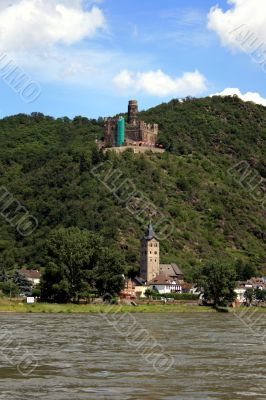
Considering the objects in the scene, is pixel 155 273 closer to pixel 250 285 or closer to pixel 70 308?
pixel 250 285

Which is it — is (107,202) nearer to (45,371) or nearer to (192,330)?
(192,330)

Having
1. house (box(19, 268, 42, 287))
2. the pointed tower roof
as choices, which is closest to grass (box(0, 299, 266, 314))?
house (box(19, 268, 42, 287))

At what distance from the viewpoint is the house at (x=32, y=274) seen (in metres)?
120

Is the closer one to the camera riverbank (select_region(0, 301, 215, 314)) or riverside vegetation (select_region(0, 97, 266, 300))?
riverbank (select_region(0, 301, 215, 314))

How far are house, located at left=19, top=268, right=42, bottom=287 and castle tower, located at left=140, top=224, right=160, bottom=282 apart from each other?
19.2 meters

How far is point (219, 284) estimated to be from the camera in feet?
348

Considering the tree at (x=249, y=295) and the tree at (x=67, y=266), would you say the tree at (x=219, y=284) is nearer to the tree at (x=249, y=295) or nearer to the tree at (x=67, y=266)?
the tree at (x=67, y=266)

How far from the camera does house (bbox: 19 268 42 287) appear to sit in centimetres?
12034

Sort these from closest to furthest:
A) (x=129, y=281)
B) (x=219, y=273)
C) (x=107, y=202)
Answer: (x=219, y=273), (x=129, y=281), (x=107, y=202)

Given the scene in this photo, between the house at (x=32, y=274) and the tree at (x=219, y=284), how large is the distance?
90.9 ft

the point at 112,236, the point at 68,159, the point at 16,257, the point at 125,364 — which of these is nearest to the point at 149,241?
the point at 112,236

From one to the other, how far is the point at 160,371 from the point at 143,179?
124338 mm

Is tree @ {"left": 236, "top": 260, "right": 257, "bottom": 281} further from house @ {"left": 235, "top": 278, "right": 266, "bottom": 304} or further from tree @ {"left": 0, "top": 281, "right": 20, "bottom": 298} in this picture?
tree @ {"left": 0, "top": 281, "right": 20, "bottom": 298}

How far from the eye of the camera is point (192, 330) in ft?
187
